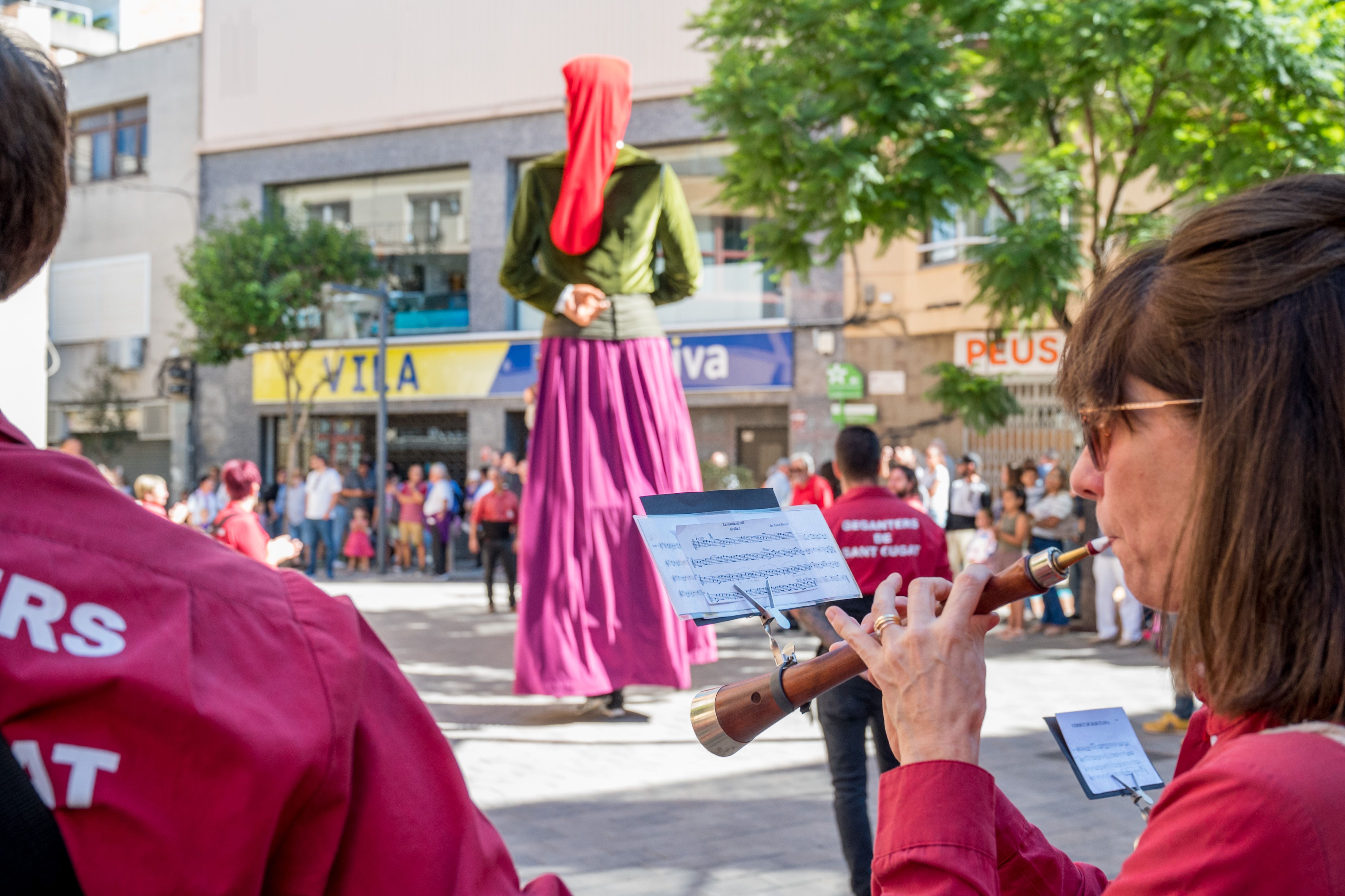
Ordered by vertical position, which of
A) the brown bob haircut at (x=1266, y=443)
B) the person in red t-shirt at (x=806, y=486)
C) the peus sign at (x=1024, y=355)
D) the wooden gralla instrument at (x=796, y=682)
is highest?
the peus sign at (x=1024, y=355)

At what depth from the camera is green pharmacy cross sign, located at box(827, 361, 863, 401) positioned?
19.2m

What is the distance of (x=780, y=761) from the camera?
19.8 feet

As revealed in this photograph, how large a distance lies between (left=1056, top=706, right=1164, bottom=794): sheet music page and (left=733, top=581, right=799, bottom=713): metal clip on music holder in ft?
1.37

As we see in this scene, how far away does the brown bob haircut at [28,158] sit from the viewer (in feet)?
2.83

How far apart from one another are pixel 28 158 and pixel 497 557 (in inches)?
485

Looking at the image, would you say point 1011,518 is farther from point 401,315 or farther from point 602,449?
point 401,315

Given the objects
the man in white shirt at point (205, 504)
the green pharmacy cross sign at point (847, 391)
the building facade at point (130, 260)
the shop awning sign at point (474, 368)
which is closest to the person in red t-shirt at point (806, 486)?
the green pharmacy cross sign at point (847, 391)

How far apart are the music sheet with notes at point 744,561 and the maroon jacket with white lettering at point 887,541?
291 centimetres

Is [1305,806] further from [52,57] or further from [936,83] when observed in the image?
[936,83]

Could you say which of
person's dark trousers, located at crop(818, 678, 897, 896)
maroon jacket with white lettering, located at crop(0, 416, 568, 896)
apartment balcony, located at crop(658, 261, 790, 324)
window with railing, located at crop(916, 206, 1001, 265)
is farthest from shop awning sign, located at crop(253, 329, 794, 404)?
maroon jacket with white lettering, located at crop(0, 416, 568, 896)

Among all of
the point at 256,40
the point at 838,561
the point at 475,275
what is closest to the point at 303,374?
the point at 475,275

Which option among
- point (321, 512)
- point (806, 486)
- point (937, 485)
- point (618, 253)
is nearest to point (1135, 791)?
point (618, 253)

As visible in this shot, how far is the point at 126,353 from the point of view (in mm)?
25719

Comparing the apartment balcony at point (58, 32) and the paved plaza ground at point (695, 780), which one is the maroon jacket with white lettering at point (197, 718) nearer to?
the paved plaza ground at point (695, 780)
